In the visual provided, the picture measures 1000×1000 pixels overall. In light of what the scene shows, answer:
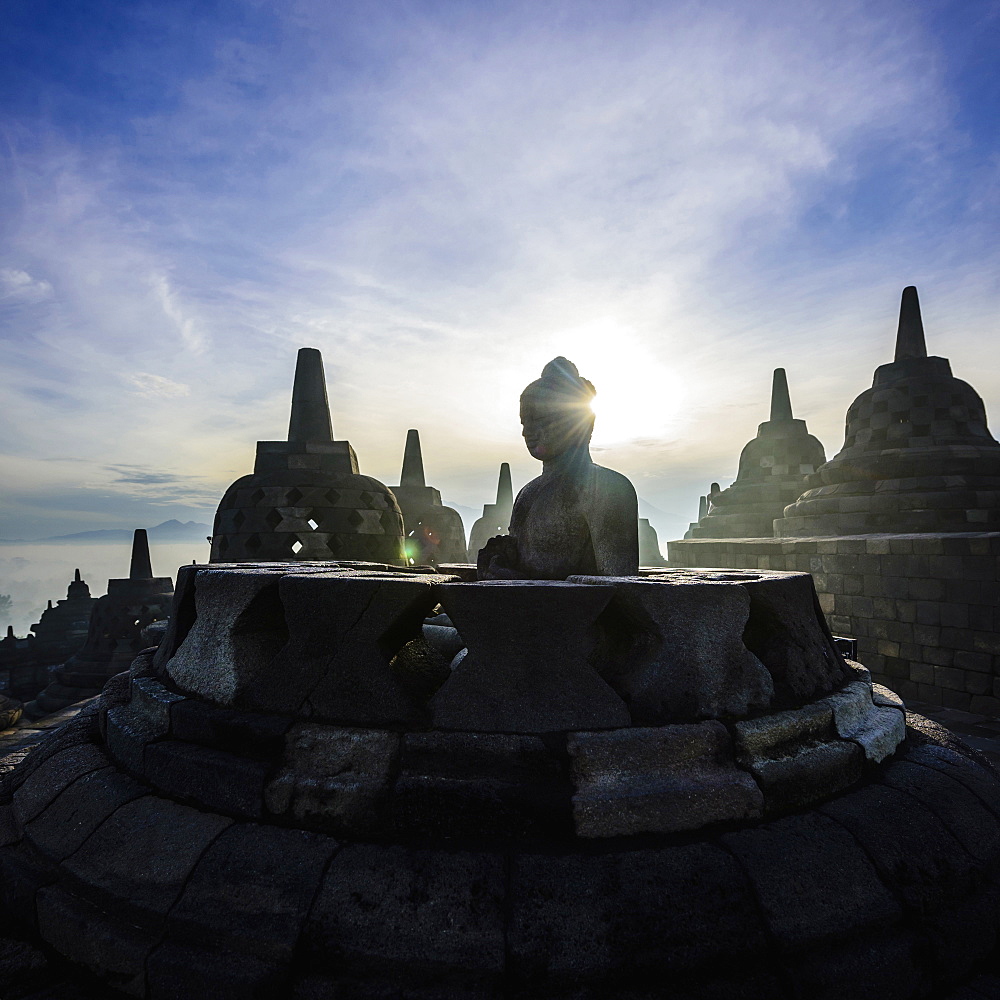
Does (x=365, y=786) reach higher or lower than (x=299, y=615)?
lower

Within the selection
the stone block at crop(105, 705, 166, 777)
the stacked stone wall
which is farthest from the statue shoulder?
the stacked stone wall

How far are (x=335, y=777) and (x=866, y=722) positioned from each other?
2.04 meters

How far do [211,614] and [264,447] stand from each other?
21.6 ft

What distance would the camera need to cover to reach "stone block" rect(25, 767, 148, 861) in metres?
1.77

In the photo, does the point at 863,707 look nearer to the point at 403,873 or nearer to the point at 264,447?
the point at 403,873

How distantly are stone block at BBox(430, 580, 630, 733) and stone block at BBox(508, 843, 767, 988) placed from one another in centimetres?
40

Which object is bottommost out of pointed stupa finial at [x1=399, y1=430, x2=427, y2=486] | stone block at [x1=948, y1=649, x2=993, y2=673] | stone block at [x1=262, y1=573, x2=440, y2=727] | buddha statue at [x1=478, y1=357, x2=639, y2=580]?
stone block at [x1=948, y1=649, x2=993, y2=673]

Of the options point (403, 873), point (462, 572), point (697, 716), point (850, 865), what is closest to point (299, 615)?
point (403, 873)

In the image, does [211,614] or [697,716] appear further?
[211,614]

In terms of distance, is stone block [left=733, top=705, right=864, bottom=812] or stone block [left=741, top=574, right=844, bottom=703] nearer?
stone block [left=733, top=705, right=864, bottom=812]

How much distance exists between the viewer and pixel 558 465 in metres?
3.11

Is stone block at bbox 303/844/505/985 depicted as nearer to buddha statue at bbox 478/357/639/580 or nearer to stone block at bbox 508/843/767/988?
stone block at bbox 508/843/767/988

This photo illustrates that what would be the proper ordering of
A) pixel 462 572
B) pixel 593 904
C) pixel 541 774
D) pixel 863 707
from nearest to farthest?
pixel 593 904, pixel 541 774, pixel 863 707, pixel 462 572

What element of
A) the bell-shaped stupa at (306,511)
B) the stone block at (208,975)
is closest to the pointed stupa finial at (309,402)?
the bell-shaped stupa at (306,511)
